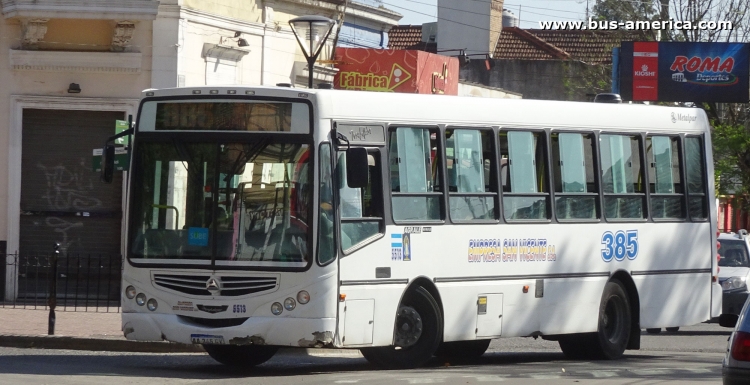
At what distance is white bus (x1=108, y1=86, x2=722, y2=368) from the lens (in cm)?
1177

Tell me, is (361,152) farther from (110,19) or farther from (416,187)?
(110,19)

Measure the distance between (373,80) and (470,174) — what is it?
44.4 ft

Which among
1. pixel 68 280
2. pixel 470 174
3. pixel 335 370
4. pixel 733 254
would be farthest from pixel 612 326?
pixel 68 280

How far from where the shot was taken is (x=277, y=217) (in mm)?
11812

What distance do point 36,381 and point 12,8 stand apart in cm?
966

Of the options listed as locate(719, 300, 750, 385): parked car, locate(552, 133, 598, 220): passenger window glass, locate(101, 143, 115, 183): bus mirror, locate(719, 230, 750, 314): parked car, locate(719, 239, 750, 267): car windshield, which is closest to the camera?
locate(719, 300, 750, 385): parked car

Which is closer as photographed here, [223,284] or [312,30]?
[223,284]

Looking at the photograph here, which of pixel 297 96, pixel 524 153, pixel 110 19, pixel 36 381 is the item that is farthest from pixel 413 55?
pixel 36 381

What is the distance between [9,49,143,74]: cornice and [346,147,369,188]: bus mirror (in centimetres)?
885

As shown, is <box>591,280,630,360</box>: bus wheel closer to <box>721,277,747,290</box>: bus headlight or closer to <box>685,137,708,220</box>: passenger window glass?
<box>685,137,708,220</box>: passenger window glass

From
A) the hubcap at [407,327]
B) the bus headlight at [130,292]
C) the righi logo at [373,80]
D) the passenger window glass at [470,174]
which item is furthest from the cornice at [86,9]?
the hubcap at [407,327]

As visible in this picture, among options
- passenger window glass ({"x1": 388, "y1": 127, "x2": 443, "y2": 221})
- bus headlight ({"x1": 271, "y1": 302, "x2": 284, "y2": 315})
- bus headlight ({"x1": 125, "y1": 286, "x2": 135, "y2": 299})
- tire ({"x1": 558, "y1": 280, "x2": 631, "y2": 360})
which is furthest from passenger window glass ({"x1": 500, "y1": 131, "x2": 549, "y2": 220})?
bus headlight ({"x1": 125, "y1": 286, "x2": 135, "y2": 299})

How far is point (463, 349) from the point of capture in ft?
49.6

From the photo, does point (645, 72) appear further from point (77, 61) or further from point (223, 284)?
point (223, 284)
